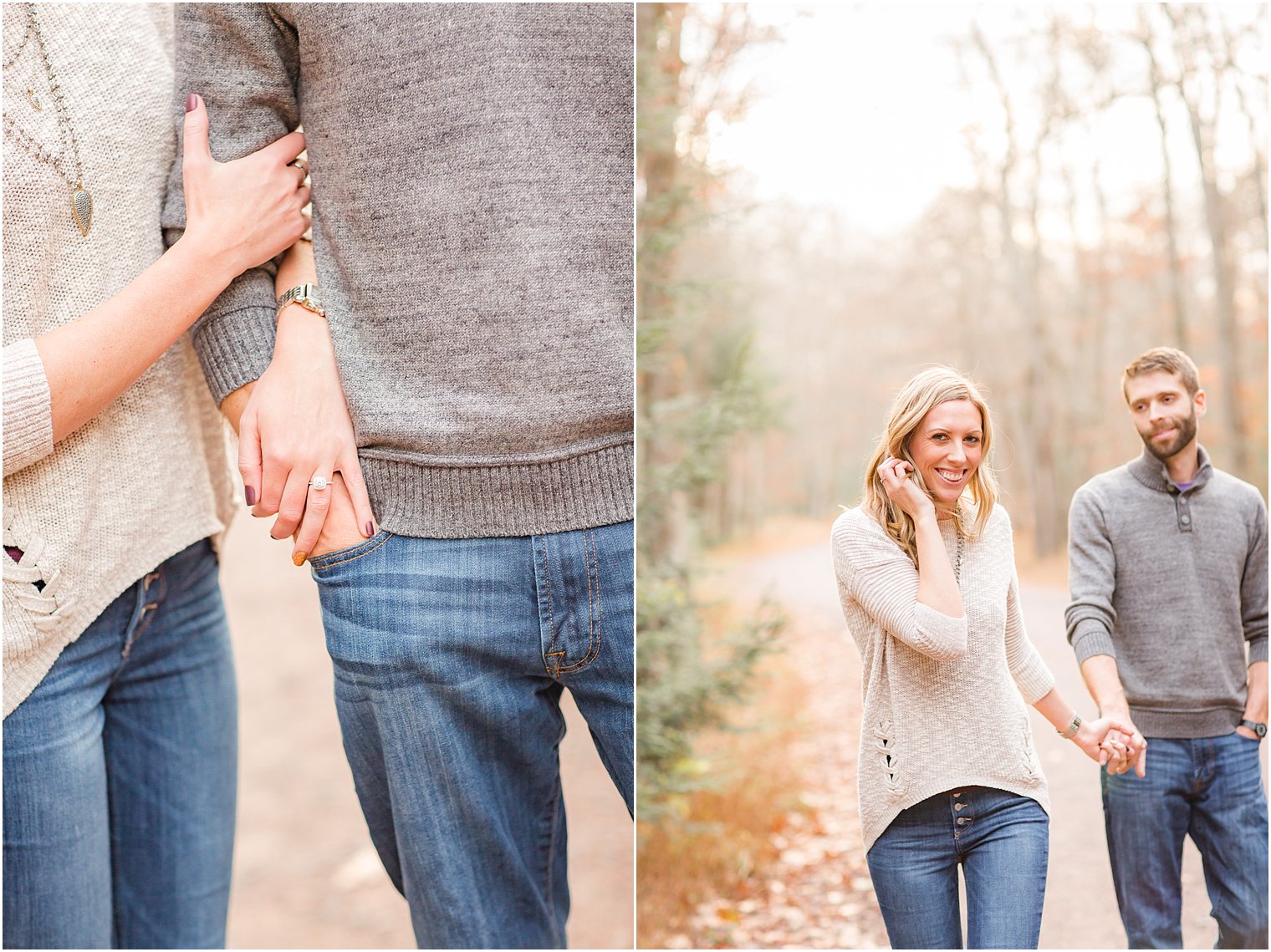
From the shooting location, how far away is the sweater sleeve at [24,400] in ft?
3.62

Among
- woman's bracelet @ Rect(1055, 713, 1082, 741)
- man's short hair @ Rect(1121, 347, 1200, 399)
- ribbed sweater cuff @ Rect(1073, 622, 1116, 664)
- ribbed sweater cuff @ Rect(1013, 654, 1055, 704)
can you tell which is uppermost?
man's short hair @ Rect(1121, 347, 1200, 399)

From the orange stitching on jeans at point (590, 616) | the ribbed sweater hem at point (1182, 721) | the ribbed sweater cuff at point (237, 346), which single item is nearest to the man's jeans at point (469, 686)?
the orange stitching on jeans at point (590, 616)

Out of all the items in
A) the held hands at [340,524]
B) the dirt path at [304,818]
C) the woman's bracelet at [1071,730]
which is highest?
the held hands at [340,524]

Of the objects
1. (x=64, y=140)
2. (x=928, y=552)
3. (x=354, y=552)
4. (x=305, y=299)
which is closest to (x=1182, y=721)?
(x=928, y=552)

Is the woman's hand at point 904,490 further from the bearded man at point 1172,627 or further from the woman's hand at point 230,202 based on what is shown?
the woman's hand at point 230,202

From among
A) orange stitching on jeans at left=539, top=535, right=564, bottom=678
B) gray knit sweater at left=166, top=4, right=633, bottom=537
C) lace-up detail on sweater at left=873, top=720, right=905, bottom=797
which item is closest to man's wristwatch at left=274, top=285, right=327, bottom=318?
gray knit sweater at left=166, top=4, right=633, bottom=537

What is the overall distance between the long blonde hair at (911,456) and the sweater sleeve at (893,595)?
0.02 meters

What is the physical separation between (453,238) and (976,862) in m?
1.04

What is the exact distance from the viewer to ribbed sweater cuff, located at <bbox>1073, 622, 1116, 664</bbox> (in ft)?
4.23

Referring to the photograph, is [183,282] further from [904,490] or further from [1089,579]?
[1089,579]

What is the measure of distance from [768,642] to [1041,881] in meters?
0.90

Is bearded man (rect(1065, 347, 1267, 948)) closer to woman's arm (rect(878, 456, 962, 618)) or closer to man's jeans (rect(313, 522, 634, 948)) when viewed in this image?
woman's arm (rect(878, 456, 962, 618))

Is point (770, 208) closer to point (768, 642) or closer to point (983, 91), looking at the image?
point (983, 91)

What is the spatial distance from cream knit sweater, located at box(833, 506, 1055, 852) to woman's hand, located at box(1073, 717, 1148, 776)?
0.10 m
